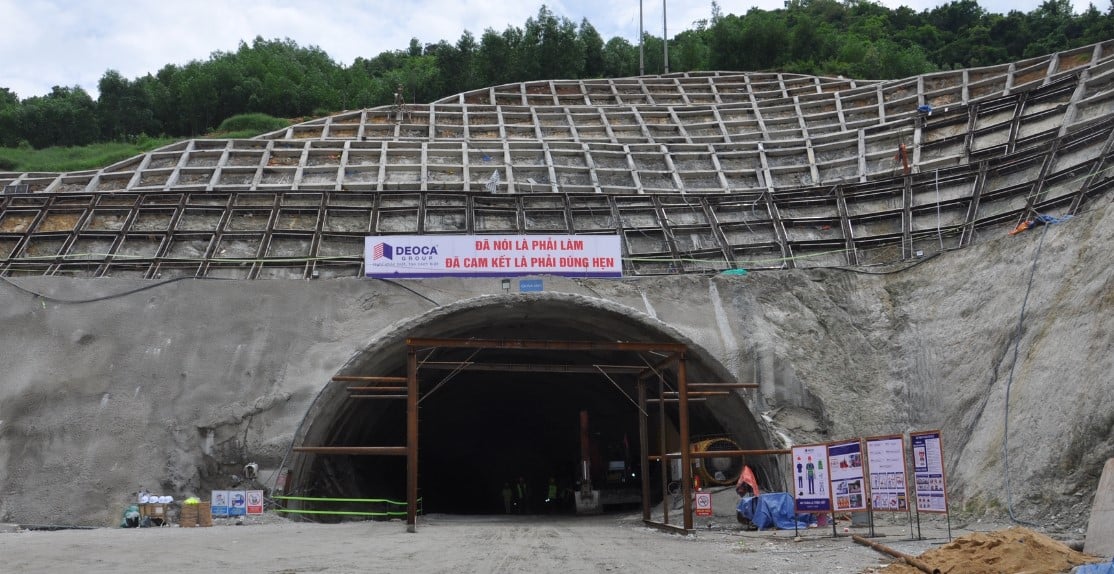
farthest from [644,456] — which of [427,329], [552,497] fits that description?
[552,497]

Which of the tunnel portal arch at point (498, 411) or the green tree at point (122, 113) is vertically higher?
the green tree at point (122, 113)

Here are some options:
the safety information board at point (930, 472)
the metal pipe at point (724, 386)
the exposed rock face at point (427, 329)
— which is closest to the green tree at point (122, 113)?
the exposed rock face at point (427, 329)

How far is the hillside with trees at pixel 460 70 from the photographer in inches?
1902

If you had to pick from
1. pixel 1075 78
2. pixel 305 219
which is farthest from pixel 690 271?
pixel 1075 78

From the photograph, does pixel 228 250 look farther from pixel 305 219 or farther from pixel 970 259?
pixel 970 259

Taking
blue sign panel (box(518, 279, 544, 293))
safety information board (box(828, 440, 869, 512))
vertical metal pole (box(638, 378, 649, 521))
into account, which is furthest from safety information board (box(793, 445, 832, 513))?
blue sign panel (box(518, 279, 544, 293))

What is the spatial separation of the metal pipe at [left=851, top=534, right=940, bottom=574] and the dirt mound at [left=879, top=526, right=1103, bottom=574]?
6 cm

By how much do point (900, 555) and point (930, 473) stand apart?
2.01 metres

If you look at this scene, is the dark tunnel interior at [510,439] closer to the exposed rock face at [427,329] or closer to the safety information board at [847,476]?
the exposed rock face at [427,329]

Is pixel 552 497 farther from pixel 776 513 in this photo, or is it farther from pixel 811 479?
pixel 811 479

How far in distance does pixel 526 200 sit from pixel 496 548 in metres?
13.3

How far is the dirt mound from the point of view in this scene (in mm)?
9281

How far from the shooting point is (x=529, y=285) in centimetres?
1986

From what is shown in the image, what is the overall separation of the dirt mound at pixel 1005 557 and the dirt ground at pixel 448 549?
38.1 inches
